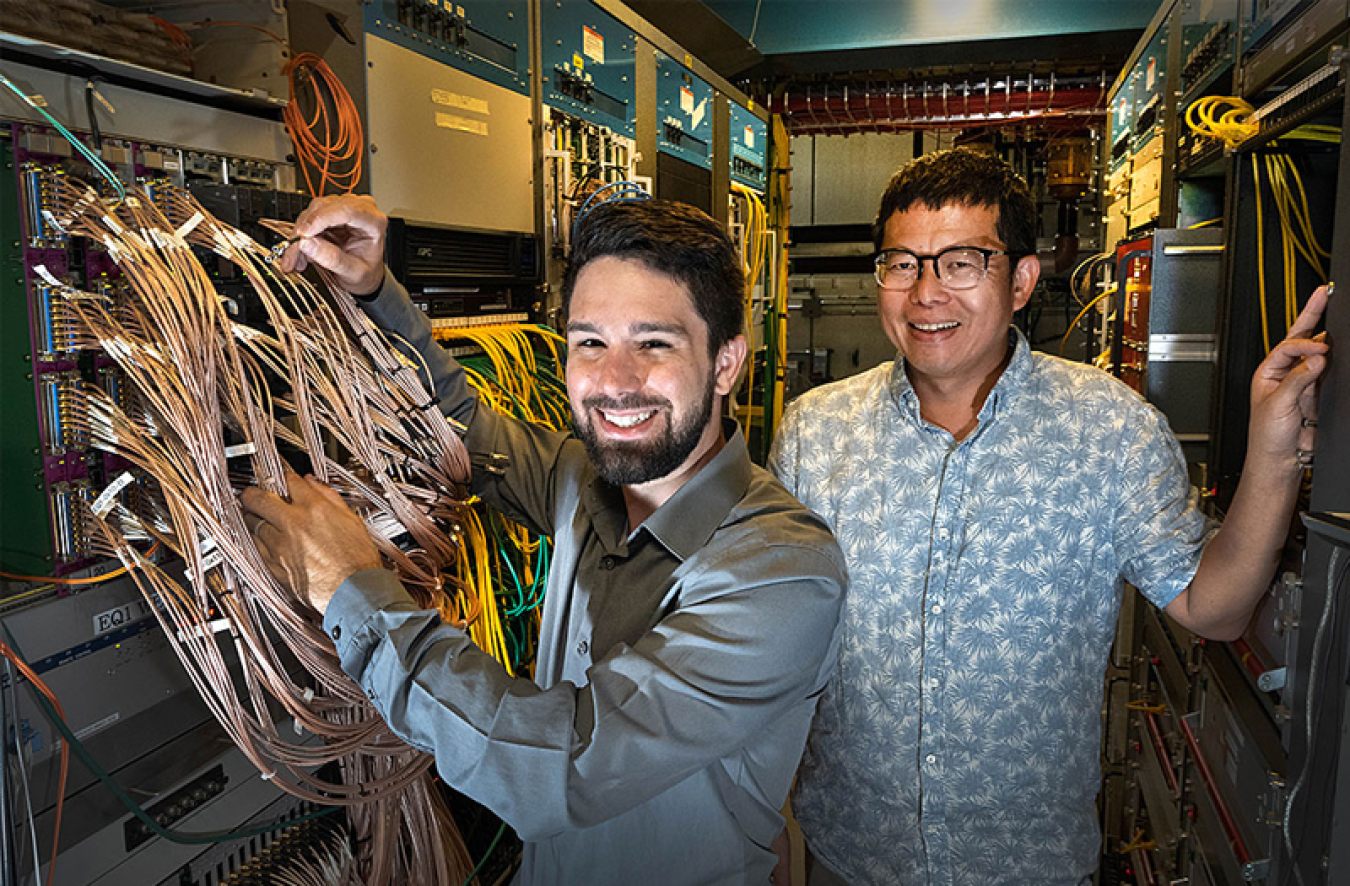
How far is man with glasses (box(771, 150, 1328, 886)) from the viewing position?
5.12ft

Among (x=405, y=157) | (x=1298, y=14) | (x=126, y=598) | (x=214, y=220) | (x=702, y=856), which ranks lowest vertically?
(x=702, y=856)

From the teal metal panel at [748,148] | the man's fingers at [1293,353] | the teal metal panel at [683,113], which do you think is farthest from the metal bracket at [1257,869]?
the teal metal panel at [748,148]

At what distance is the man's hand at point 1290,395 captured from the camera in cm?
128

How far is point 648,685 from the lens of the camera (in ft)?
3.26

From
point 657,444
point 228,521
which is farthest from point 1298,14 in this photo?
point 228,521

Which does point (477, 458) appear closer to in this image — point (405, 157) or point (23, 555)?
point (23, 555)

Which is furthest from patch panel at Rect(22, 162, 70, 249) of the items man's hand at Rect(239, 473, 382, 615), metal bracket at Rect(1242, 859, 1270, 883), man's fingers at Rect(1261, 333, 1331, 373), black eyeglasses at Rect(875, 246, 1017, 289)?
metal bracket at Rect(1242, 859, 1270, 883)

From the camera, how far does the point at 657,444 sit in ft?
3.96

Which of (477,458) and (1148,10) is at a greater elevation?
(1148,10)

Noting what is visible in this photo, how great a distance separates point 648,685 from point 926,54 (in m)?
5.31

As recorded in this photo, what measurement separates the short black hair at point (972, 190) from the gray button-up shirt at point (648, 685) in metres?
0.64

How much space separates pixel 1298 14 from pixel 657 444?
1.33m

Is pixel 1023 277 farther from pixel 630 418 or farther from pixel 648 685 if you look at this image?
pixel 648 685

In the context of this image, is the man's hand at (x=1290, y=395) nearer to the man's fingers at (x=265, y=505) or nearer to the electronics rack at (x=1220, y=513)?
the electronics rack at (x=1220, y=513)
